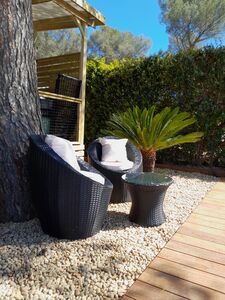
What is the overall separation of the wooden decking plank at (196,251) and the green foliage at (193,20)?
13.5 metres

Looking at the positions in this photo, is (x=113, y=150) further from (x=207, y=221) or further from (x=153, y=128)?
(x=207, y=221)

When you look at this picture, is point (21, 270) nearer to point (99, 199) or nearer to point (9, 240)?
point (9, 240)

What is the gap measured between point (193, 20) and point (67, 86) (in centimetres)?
A: 1197

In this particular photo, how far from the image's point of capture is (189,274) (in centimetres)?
203

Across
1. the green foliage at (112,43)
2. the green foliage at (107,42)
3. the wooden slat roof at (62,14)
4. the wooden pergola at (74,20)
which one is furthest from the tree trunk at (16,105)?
the green foliage at (112,43)

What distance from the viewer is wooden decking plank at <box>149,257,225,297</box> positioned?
6.28 feet

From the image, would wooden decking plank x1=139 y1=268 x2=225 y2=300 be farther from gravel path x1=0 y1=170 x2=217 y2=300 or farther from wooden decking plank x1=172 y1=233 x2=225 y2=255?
wooden decking plank x1=172 y1=233 x2=225 y2=255

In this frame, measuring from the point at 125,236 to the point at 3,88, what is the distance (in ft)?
5.92

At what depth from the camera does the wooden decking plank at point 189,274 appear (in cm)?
192

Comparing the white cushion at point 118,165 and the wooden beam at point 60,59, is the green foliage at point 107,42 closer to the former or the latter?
the wooden beam at point 60,59

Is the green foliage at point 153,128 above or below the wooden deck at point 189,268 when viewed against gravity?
above

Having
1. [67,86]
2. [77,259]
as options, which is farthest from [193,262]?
[67,86]

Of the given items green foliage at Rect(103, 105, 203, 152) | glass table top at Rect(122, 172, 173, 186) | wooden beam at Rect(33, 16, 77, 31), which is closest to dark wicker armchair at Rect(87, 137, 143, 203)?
glass table top at Rect(122, 172, 173, 186)

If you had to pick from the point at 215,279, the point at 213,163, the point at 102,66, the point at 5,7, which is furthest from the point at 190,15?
the point at 215,279
